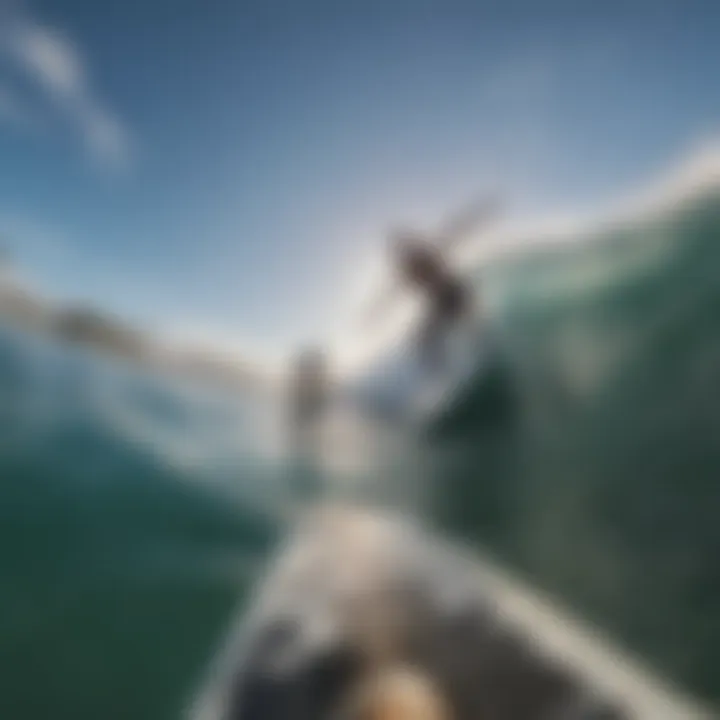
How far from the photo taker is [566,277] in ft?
10.1

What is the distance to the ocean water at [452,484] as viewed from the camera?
1.88 m

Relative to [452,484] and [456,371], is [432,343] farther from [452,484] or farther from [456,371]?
[452,484]

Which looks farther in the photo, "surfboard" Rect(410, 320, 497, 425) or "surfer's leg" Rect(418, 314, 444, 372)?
"surfer's leg" Rect(418, 314, 444, 372)

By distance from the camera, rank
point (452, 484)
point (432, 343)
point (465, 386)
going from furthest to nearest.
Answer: point (432, 343) < point (465, 386) < point (452, 484)

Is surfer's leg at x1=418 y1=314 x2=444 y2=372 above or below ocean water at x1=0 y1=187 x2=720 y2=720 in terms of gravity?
above

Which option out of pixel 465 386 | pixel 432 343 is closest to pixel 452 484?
pixel 465 386

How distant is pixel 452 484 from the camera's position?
243 cm

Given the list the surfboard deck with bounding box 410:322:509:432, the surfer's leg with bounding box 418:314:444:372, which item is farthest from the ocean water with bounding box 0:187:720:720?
the surfer's leg with bounding box 418:314:444:372

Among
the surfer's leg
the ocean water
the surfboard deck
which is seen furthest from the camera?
the surfer's leg

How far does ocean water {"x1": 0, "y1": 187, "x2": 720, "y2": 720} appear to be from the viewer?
73.8 inches

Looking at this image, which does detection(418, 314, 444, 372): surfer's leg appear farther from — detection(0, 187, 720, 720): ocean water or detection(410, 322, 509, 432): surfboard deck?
detection(0, 187, 720, 720): ocean water

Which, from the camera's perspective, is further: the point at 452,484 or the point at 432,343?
the point at 432,343

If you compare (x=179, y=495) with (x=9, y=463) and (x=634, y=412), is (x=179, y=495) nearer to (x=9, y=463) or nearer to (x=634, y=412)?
(x=9, y=463)

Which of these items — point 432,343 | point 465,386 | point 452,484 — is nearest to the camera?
point 452,484
